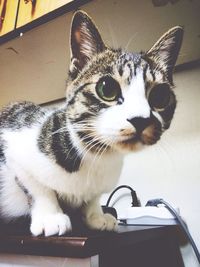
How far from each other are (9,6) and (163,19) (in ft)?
1.63

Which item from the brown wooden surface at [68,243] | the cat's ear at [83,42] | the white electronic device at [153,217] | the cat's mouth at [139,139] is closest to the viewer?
the brown wooden surface at [68,243]

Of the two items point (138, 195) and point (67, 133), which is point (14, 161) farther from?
point (138, 195)

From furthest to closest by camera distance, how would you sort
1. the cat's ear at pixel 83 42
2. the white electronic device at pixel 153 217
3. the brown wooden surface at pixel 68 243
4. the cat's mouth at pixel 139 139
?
the white electronic device at pixel 153 217, the cat's ear at pixel 83 42, the cat's mouth at pixel 139 139, the brown wooden surface at pixel 68 243

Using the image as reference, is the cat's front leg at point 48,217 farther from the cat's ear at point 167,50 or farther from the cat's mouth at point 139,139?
the cat's ear at point 167,50

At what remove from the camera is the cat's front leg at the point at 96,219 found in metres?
0.59

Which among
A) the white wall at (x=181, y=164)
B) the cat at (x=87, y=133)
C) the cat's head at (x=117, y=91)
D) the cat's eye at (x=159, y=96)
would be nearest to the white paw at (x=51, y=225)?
the cat at (x=87, y=133)

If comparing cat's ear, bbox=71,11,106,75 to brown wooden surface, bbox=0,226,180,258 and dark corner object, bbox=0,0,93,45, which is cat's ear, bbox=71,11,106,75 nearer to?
dark corner object, bbox=0,0,93,45

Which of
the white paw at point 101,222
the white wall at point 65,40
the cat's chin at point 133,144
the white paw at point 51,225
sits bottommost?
the white paw at point 101,222

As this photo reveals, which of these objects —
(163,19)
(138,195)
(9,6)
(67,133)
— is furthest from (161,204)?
(9,6)

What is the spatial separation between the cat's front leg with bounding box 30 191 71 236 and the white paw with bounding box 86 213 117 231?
73 mm

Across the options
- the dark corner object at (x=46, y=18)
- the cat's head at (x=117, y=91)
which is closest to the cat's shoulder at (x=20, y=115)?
the cat's head at (x=117, y=91)

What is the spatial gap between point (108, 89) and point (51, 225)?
0.27 metres

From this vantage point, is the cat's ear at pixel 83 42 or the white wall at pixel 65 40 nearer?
the cat's ear at pixel 83 42

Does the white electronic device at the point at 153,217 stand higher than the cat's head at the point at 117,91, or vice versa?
the cat's head at the point at 117,91
